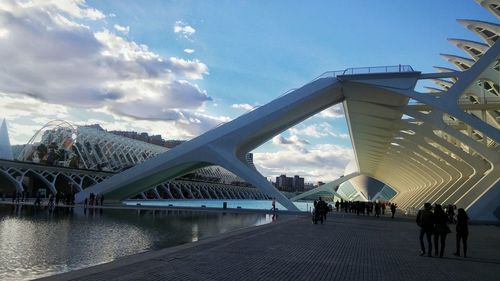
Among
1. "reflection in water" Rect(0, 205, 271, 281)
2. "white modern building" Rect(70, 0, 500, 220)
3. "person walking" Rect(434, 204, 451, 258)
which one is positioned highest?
"white modern building" Rect(70, 0, 500, 220)

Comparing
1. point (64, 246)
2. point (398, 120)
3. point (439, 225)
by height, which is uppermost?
point (398, 120)

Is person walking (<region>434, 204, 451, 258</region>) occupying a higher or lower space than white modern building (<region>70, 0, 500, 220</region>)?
lower

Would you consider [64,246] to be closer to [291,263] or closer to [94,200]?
[291,263]

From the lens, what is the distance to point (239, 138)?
28.8 metres

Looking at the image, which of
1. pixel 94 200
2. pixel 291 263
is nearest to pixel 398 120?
A: pixel 94 200

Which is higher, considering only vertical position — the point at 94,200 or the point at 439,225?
the point at 439,225

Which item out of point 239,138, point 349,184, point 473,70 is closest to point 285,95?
point 239,138

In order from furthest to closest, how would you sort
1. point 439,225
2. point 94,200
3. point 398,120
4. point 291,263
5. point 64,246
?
point 398,120 → point 94,200 → point 439,225 → point 64,246 → point 291,263

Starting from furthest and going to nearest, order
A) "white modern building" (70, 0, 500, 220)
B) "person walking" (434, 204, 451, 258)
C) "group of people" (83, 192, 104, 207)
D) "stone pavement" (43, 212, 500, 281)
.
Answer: "group of people" (83, 192, 104, 207) < "white modern building" (70, 0, 500, 220) < "person walking" (434, 204, 451, 258) < "stone pavement" (43, 212, 500, 281)

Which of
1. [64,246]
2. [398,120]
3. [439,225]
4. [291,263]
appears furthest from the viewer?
[398,120]

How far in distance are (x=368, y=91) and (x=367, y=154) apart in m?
29.0

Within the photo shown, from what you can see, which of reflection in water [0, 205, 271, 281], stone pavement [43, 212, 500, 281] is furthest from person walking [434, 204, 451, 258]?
reflection in water [0, 205, 271, 281]

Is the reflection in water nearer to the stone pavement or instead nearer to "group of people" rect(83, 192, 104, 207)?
the stone pavement

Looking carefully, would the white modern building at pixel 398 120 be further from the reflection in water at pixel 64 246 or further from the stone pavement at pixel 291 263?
→ the reflection in water at pixel 64 246
